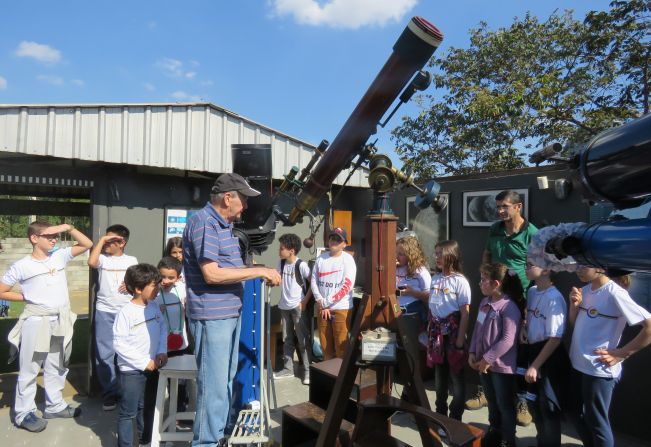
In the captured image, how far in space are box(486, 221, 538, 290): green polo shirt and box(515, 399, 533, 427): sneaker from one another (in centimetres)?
109

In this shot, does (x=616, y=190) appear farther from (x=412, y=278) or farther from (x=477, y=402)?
(x=477, y=402)

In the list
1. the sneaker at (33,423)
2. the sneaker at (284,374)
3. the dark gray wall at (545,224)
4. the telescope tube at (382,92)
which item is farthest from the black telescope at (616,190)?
the sneaker at (284,374)

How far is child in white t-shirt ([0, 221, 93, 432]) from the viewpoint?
11.5 feet

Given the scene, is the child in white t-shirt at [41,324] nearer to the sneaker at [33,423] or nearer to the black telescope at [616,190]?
the sneaker at [33,423]

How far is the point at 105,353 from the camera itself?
13.2 ft

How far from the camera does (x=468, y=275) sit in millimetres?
4773

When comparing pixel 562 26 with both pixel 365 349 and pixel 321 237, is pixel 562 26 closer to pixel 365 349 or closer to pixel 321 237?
pixel 321 237

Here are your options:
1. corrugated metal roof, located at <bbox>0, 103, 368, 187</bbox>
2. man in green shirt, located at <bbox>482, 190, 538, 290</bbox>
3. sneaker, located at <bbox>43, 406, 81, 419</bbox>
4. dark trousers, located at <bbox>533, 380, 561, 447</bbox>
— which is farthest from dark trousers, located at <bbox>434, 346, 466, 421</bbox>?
corrugated metal roof, located at <bbox>0, 103, 368, 187</bbox>

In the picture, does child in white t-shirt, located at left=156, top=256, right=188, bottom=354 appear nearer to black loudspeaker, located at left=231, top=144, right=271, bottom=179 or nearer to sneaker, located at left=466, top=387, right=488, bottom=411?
black loudspeaker, located at left=231, top=144, right=271, bottom=179

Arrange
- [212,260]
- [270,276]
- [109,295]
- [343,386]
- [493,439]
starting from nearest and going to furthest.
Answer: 1. [343,386]
2. [212,260]
3. [270,276]
4. [493,439]
5. [109,295]

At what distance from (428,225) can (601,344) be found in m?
2.76

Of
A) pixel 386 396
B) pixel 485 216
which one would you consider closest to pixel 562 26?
pixel 485 216

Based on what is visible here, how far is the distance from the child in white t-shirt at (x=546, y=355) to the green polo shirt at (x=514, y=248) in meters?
0.50

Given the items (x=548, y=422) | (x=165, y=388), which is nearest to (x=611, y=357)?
(x=548, y=422)
